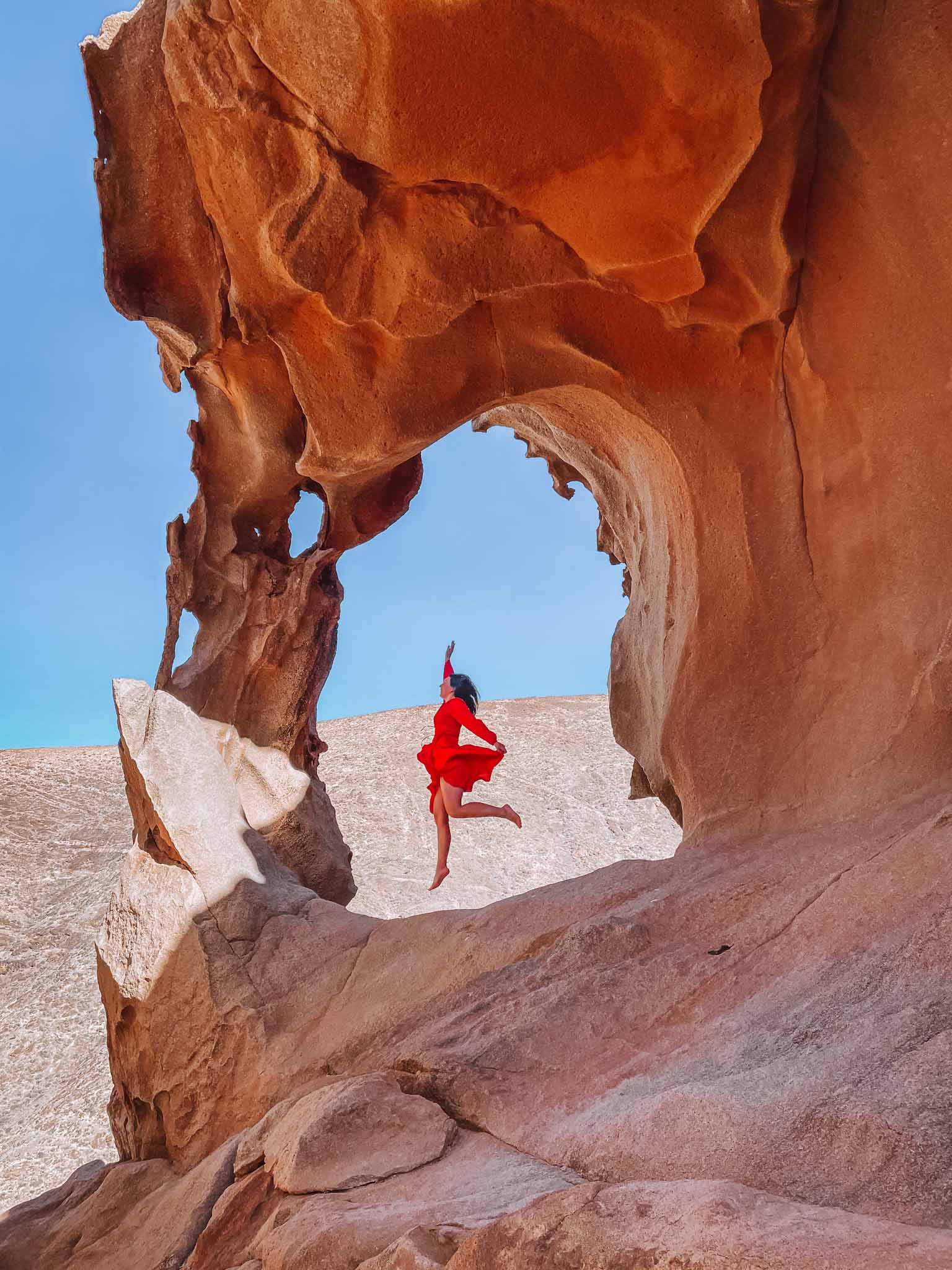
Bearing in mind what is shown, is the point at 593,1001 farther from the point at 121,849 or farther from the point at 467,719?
the point at 121,849

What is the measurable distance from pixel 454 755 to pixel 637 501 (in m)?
1.77

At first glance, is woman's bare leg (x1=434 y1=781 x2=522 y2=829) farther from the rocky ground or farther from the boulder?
the rocky ground

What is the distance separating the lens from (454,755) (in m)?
5.48

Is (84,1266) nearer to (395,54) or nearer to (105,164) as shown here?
(395,54)

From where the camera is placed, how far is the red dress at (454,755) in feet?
17.9

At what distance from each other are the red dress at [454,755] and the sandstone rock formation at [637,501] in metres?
0.97

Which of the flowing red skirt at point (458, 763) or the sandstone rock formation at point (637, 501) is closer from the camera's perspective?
the sandstone rock formation at point (637, 501)

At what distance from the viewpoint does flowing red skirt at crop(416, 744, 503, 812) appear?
5.46 meters

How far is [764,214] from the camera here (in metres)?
3.96

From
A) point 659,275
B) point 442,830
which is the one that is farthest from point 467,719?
point 659,275

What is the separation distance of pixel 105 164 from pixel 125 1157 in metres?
4.79

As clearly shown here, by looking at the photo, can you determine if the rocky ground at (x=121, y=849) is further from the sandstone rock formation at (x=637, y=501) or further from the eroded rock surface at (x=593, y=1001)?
the sandstone rock formation at (x=637, y=501)

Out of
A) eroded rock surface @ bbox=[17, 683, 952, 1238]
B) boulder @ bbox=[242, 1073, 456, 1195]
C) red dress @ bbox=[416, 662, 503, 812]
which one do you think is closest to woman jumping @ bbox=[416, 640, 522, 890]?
red dress @ bbox=[416, 662, 503, 812]

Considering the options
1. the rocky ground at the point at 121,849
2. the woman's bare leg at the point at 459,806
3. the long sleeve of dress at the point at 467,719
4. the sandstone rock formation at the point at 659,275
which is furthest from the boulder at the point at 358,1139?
the rocky ground at the point at 121,849
